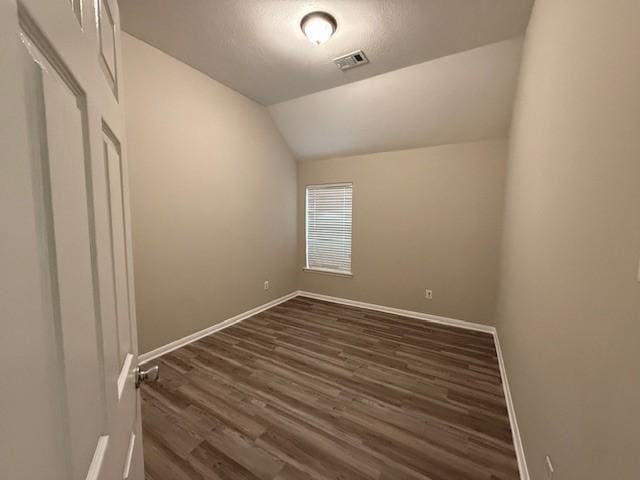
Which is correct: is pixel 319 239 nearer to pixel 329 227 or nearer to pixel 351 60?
pixel 329 227

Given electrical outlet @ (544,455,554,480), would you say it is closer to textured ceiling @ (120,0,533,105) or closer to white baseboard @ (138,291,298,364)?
textured ceiling @ (120,0,533,105)

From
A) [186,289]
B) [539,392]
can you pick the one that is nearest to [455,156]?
[539,392]

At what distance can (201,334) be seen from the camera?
9.27 ft

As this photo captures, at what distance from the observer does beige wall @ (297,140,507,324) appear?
2996 mm

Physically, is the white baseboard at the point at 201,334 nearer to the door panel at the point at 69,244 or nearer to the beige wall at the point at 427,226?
the beige wall at the point at 427,226

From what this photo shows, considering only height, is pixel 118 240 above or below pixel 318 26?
below

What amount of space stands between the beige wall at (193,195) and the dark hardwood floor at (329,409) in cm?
47

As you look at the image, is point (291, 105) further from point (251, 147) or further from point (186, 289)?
point (186, 289)

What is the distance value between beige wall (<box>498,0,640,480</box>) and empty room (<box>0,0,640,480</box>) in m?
0.01

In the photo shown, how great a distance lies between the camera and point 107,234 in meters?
0.60

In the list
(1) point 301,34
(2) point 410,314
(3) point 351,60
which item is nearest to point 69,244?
(1) point 301,34

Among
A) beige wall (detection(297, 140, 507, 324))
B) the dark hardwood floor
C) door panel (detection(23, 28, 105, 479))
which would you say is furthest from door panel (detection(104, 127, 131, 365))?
beige wall (detection(297, 140, 507, 324))

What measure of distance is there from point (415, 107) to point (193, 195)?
2.62 m

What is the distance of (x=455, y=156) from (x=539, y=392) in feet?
8.70
